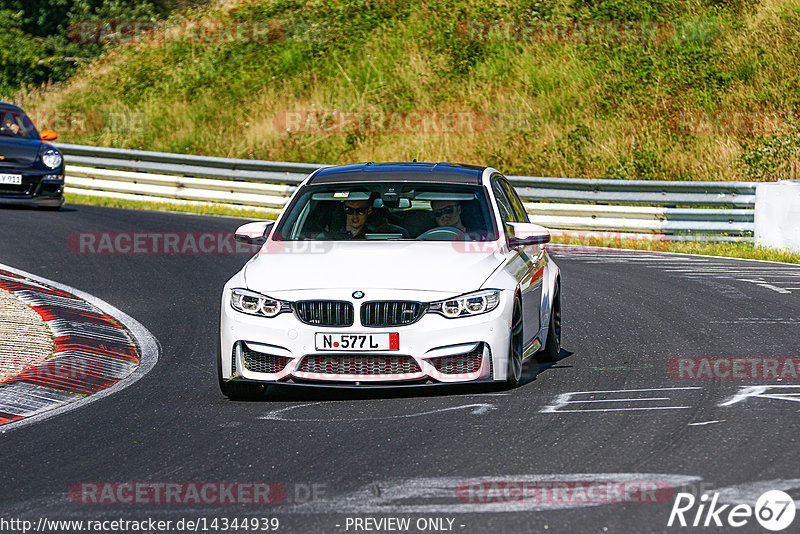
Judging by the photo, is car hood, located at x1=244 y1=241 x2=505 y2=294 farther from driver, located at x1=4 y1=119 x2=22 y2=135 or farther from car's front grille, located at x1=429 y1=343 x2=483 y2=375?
driver, located at x1=4 y1=119 x2=22 y2=135

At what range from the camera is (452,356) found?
7680 millimetres

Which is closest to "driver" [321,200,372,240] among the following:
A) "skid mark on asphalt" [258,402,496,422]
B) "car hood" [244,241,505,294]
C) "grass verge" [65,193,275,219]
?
"car hood" [244,241,505,294]

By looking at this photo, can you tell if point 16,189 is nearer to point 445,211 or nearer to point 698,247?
point 698,247

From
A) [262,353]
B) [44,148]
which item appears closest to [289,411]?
[262,353]

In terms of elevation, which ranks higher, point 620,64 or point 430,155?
point 620,64

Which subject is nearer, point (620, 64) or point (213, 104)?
point (620, 64)

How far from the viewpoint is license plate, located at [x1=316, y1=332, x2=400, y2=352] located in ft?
24.9

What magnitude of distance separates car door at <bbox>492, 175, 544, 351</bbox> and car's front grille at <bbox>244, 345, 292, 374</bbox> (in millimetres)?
1704

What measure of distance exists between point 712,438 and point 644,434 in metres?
0.35

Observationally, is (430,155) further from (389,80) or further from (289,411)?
(289,411)

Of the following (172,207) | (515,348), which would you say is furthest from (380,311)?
(172,207)

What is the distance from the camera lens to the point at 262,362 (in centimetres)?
783

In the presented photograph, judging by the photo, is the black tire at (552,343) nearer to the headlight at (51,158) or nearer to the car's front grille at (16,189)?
the headlight at (51,158)

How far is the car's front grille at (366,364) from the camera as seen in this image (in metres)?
7.64
